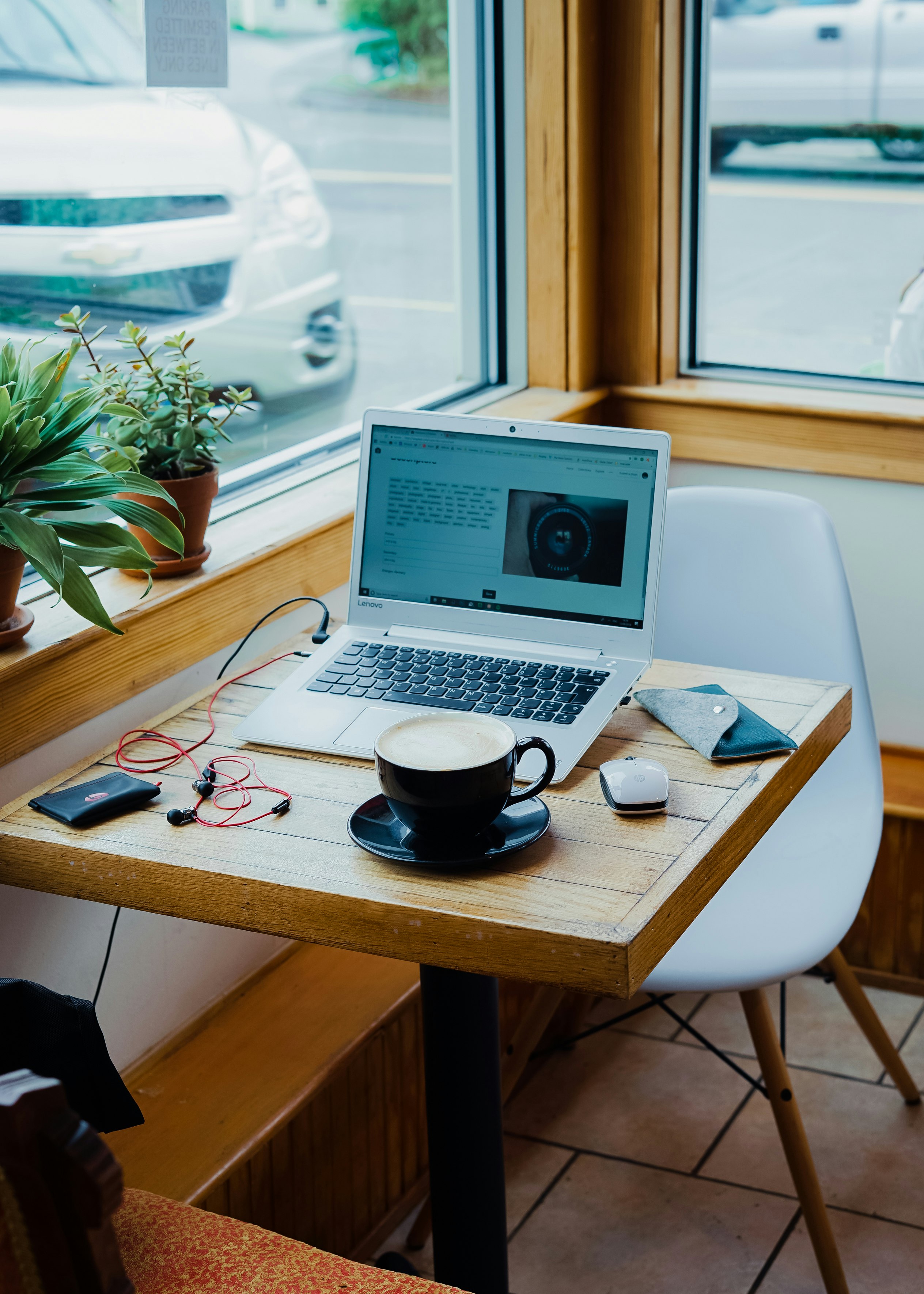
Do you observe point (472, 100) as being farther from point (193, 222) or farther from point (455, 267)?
point (193, 222)

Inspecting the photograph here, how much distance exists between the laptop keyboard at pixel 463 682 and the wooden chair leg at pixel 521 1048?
0.53 m

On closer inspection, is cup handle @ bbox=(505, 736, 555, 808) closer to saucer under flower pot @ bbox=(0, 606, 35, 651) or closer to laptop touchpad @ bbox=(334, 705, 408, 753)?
laptop touchpad @ bbox=(334, 705, 408, 753)

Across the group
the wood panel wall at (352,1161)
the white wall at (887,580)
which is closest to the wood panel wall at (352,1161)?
the wood panel wall at (352,1161)

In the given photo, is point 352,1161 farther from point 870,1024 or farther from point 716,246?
point 716,246

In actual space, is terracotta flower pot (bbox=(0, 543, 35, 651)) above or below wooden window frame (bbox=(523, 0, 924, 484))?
below

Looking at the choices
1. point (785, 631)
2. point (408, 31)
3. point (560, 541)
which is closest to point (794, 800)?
point (785, 631)

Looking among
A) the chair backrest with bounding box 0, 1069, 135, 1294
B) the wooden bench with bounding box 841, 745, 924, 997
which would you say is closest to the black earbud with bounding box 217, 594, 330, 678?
the chair backrest with bounding box 0, 1069, 135, 1294

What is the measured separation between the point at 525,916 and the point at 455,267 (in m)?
1.83

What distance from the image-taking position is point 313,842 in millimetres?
1179

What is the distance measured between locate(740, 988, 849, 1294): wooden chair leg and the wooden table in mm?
387

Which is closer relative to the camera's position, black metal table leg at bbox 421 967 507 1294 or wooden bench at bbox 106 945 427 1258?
black metal table leg at bbox 421 967 507 1294

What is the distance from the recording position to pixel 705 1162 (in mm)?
1970

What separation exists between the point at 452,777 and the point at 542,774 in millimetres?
118

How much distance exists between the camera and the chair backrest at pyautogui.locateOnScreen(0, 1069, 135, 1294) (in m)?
0.64
